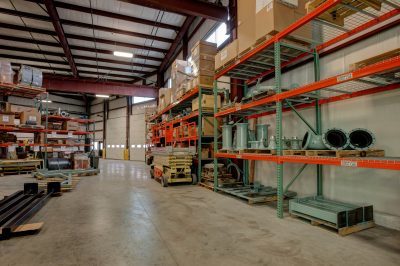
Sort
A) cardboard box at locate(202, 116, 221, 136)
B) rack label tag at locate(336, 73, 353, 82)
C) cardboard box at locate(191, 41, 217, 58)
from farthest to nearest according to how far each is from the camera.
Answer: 1. cardboard box at locate(202, 116, 221, 136)
2. cardboard box at locate(191, 41, 217, 58)
3. rack label tag at locate(336, 73, 353, 82)

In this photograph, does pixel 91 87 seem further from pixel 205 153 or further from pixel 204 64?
pixel 205 153

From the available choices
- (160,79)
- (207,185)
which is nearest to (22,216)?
(207,185)

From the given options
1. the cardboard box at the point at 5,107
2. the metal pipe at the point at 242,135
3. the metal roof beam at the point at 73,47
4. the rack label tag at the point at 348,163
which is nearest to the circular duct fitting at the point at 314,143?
the rack label tag at the point at 348,163

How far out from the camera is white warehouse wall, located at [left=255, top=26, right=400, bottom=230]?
10.6 ft

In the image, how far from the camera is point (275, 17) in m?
3.83

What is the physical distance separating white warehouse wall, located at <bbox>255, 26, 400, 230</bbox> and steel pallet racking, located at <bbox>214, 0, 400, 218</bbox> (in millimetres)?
125

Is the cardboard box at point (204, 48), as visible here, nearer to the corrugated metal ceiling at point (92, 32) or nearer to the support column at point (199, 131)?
the support column at point (199, 131)

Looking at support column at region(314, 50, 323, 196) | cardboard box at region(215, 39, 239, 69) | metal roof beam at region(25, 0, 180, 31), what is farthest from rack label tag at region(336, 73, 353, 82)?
metal roof beam at region(25, 0, 180, 31)

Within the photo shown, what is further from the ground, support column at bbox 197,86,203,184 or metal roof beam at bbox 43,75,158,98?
metal roof beam at bbox 43,75,158,98

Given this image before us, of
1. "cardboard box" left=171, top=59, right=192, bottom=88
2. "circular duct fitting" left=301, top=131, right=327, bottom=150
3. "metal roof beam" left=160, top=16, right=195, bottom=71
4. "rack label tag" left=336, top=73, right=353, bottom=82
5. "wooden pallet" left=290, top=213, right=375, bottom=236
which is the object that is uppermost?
"metal roof beam" left=160, top=16, right=195, bottom=71

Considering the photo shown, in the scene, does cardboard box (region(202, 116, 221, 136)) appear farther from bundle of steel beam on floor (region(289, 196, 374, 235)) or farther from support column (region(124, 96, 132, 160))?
support column (region(124, 96, 132, 160))

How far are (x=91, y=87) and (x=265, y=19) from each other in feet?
42.8

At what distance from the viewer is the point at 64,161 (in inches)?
367

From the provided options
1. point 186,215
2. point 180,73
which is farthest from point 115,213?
point 180,73
